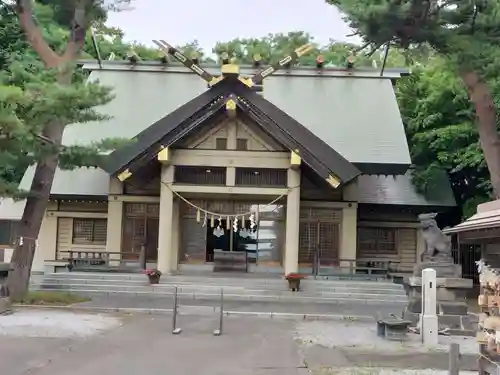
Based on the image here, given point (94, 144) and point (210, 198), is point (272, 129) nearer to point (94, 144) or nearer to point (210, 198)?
point (210, 198)

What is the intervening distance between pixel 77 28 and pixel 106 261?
8.57 m

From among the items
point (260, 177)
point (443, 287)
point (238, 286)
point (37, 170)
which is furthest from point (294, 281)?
point (37, 170)

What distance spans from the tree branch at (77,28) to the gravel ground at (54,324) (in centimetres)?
717

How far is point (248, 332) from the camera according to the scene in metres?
12.8

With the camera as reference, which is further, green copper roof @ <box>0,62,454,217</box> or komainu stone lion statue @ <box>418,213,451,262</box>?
green copper roof @ <box>0,62,454,217</box>

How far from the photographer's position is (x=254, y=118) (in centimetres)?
2069

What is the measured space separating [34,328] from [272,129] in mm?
10607

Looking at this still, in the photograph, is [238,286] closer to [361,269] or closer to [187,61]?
[361,269]

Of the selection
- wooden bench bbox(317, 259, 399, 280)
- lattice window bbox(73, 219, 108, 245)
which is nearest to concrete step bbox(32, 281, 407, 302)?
wooden bench bbox(317, 259, 399, 280)

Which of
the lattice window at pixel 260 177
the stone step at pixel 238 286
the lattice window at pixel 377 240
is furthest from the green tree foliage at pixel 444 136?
the lattice window at pixel 260 177

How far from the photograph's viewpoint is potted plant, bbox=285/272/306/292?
19.0 m

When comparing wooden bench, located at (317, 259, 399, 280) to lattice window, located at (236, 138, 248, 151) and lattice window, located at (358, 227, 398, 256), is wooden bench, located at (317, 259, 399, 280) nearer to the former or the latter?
lattice window, located at (358, 227, 398, 256)

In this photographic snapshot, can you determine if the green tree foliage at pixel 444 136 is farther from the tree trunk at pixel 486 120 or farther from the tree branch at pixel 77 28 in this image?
the tree branch at pixel 77 28

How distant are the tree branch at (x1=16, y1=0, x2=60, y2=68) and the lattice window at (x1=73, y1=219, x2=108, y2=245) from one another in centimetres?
871
